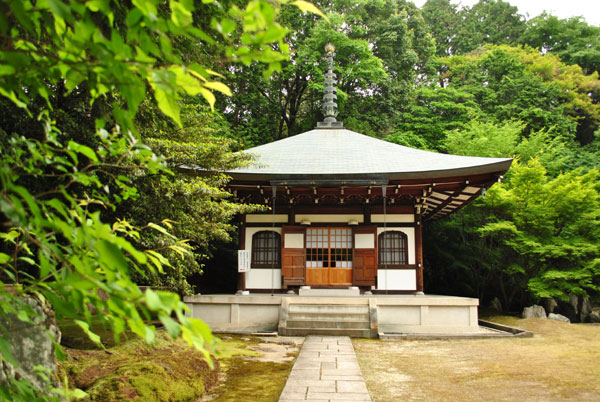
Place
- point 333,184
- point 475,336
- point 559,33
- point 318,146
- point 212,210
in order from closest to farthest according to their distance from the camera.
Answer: point 212,210
point 475,336
point 333,184
point 318,146
point 559,33

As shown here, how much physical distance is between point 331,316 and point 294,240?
10.6 feet

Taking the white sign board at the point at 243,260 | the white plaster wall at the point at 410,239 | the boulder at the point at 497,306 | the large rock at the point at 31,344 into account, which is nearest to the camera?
the large rock at the point at 31,344

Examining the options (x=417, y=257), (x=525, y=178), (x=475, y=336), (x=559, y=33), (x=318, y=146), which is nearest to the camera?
(x=475, y=336)

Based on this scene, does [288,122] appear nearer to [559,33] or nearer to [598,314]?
[598,314]

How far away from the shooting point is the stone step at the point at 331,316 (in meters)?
8.90

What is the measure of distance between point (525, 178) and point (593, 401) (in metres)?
10.0

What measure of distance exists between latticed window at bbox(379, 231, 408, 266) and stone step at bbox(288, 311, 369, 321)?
10.3ft

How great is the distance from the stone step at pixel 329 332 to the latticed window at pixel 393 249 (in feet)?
12.1

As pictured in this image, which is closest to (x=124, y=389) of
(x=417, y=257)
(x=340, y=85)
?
(x=417, y=257)

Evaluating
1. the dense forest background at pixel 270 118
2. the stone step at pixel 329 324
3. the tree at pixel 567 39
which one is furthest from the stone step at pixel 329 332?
the tree at pixel 567 39

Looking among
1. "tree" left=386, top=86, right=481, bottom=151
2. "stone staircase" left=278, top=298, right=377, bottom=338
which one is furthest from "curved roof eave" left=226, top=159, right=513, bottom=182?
"tree" left=386, top=86, right=481, bottom=151

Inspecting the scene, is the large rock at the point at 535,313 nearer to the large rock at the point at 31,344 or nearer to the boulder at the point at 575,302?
the boulder at the point at 575,302

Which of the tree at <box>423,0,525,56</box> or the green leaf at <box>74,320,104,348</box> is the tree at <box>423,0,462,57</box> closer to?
the tree at <box>423,0,525,56</box>

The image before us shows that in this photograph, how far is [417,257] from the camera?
11789 millimetres
